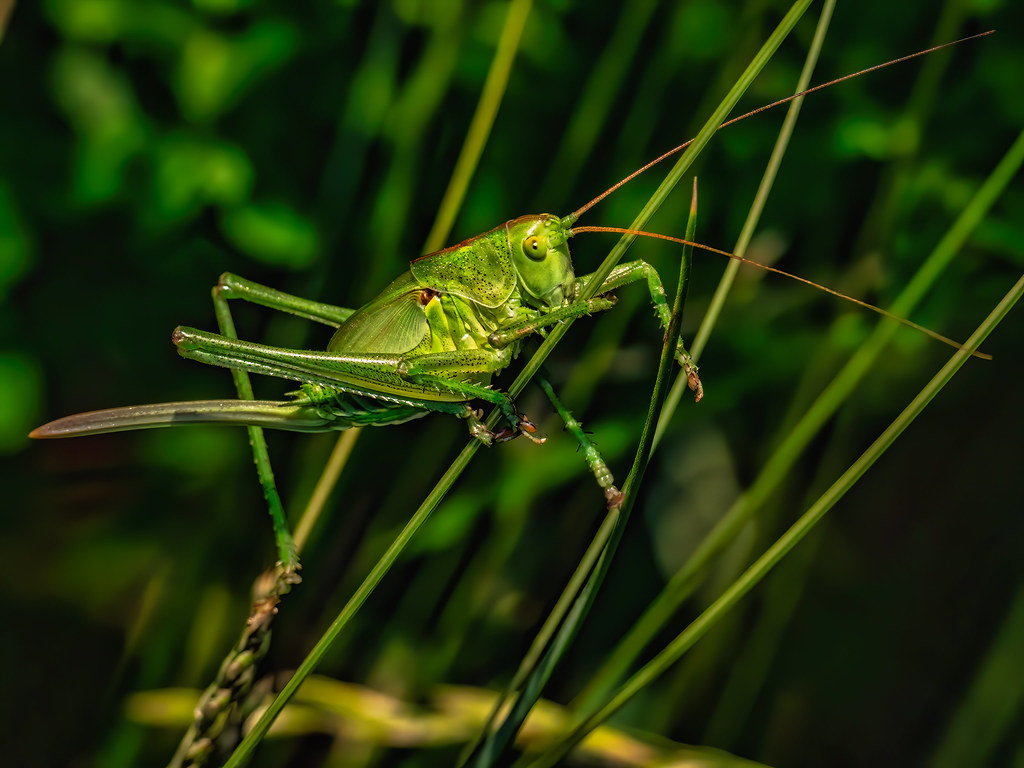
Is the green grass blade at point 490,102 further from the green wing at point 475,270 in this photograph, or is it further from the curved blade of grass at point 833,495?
the curved blade of grass at point 833,495

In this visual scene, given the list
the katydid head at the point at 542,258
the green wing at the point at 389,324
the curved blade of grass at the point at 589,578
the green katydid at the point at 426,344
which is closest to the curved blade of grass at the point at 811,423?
the curved blade of grass at the point at 589,578

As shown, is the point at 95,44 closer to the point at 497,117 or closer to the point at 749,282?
the point at 497,117

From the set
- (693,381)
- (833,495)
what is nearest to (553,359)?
(693,381)

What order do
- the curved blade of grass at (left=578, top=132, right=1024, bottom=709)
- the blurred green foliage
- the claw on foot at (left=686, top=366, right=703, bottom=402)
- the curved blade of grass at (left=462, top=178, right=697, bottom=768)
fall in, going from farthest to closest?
1. the blurred green foliage
2. the curved blade of grass at (left=578, top=132, right=1024, bottom=709)
3. the claw on foot at (left=686, top=366, right=703, bottom=402)
4. the curved blade of grass at (left=462, top=178, right=697, bottom=768)

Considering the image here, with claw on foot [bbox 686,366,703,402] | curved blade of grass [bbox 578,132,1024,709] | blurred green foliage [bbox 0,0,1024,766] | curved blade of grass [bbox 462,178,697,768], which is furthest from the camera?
blurred green foliage [bbox 0,0,1024,766]

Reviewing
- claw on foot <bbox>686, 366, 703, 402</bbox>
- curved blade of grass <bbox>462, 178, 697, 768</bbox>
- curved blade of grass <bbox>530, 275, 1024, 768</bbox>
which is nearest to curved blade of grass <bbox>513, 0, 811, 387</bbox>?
curved blade of grass <bbox>462, 178, 697, 768</bbox>

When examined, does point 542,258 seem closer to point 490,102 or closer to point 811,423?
point 490,102

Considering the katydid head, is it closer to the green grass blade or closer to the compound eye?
the compound eye

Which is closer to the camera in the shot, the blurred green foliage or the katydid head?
the katydid head

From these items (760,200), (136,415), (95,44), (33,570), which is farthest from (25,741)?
(760,200)
